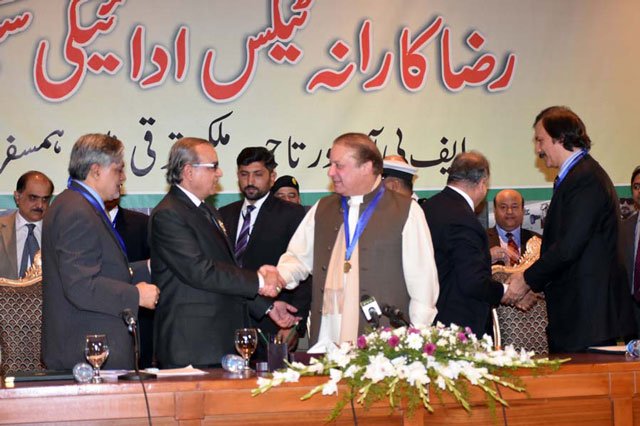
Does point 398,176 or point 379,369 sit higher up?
point 398,176

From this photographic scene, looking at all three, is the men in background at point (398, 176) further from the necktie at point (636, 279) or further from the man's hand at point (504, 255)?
the necktie at point (636, 279)

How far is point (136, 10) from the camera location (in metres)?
7.23

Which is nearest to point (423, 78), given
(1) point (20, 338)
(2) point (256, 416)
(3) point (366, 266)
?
(3) point (366, 266)

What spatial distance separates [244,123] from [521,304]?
2935 mm

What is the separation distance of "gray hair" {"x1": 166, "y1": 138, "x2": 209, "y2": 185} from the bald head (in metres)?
3.18

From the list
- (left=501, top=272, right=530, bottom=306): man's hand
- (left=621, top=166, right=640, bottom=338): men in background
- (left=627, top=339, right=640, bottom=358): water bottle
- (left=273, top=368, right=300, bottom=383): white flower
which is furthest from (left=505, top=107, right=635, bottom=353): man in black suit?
(left=273, top=368, right=300, bottom=383): white flower

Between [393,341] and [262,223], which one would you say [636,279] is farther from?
[393,341]

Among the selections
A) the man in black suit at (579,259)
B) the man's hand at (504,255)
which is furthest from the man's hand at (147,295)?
the man's hand at (504,255)

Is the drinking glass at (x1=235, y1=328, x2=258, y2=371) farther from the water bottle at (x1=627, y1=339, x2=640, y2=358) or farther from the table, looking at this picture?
the water bottle at (x1=627, y1=339, x2=640, y2=358)

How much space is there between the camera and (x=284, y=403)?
11.9 ft

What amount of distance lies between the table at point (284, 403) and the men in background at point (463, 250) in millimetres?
1058

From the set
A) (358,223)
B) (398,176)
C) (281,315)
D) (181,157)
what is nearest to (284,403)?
(358,223)

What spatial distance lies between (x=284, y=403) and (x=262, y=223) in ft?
8.53

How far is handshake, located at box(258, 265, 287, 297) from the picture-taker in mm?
4711
